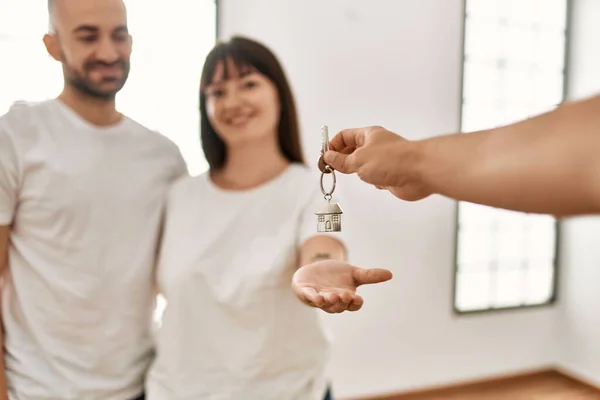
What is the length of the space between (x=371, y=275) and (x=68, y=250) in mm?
522

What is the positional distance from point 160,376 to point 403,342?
0.92 meters

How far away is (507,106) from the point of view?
172 cm

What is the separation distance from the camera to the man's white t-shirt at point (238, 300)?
2.82 feet

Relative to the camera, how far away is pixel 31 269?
834mm

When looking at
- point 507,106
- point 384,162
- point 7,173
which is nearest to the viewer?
point 384,162

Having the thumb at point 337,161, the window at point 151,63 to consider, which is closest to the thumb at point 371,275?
the thumb at point 337,161

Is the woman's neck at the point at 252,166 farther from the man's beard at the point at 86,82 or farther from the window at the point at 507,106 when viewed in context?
the window at the point at 507,106

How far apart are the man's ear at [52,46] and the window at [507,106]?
1144mm

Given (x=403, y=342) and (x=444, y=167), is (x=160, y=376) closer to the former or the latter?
(x=444, y=167)

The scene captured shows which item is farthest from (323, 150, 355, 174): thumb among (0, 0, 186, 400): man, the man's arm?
the man's arm

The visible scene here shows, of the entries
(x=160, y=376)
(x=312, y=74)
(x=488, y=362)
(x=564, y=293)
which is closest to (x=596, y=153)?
(x=160, y=376)

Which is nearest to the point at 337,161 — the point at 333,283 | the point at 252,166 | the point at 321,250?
the point at 333,283

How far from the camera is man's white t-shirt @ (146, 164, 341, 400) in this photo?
0.86 metres

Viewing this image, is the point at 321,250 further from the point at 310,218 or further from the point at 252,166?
the point at 252,166
